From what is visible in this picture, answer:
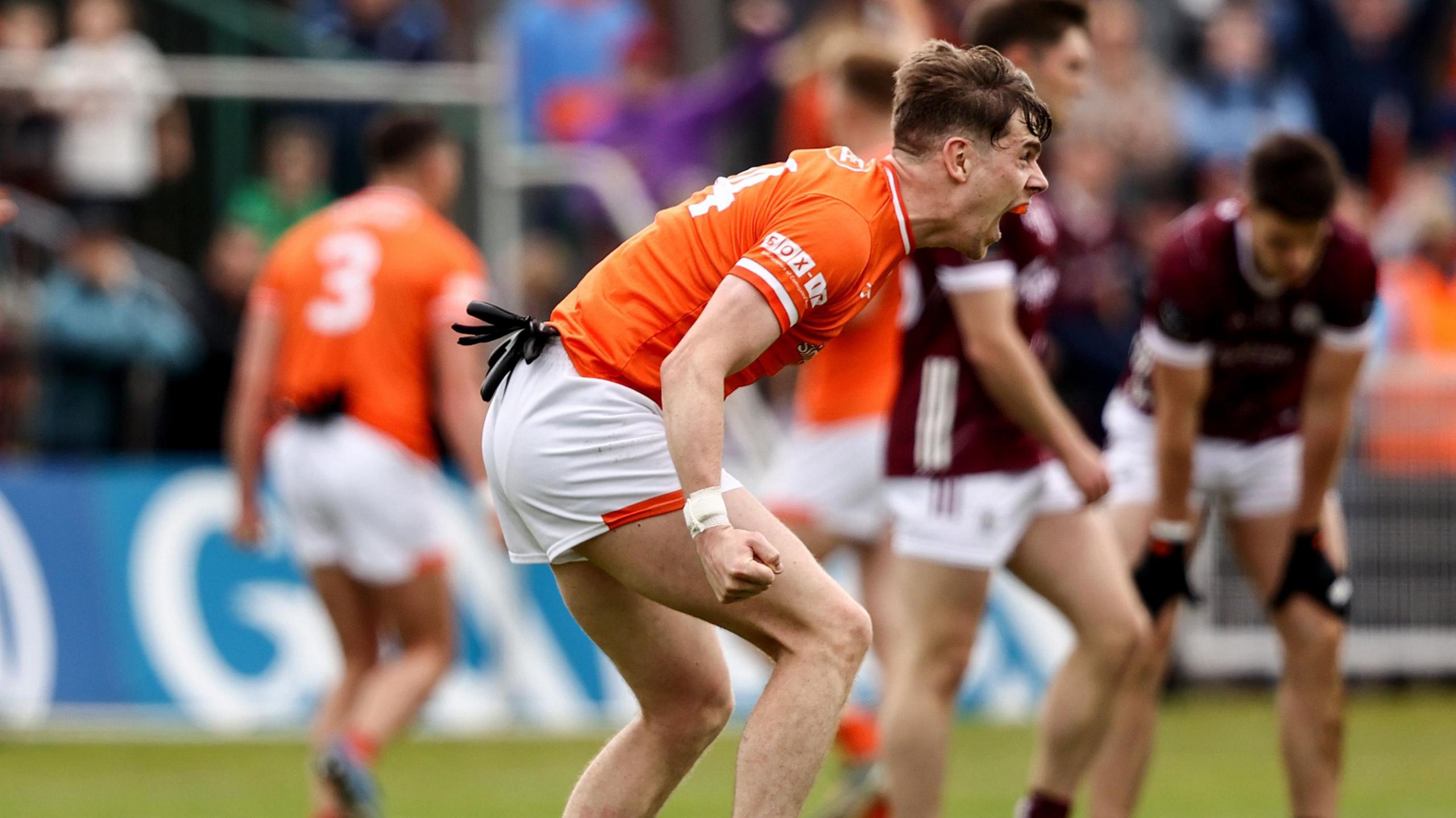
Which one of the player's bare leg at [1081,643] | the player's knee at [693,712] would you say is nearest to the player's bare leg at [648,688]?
the player's knee at [693,712]

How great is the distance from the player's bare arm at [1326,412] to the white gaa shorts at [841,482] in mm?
2169

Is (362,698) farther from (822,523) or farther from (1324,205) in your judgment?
(1324,205)

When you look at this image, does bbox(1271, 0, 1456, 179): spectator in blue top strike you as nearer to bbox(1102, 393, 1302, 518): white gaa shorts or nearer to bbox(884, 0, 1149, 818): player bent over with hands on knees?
bbox(1102, 393, 1302, 518): white gaa shorts

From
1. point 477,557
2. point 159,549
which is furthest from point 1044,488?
point 159,549

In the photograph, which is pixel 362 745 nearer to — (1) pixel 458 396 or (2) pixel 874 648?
(1) pixel 458 396

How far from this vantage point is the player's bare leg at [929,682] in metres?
7.00

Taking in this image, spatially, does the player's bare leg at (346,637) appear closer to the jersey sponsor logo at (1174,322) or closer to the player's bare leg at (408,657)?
the player's bare leg at (408,657)

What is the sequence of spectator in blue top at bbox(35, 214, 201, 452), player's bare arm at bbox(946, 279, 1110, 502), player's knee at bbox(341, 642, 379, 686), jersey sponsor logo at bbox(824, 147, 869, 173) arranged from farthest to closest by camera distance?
spectator in blue top at bbox(35, 214, 201, 452) < player's knee at bbox(341, 642, 379, 686) < player's bare arm at bbox(946, 279, 1110, 502) < jersey sponsor logo at bbox(824, 147, 869, 173)

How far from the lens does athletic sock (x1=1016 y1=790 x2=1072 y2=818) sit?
22.8 feet

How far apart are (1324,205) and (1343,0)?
10986 millimetres

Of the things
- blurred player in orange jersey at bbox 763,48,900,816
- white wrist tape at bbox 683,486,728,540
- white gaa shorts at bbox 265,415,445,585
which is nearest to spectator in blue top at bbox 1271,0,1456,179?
blurred player in orange jersey at bbox 763,48,900,816

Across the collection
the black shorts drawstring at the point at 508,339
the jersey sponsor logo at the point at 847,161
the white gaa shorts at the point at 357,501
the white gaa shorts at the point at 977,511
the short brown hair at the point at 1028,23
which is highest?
the short brown hair at the point at 1028,23

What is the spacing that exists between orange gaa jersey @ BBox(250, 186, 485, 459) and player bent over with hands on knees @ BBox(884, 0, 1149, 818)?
2.86 meters

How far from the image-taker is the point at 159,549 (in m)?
12.5
